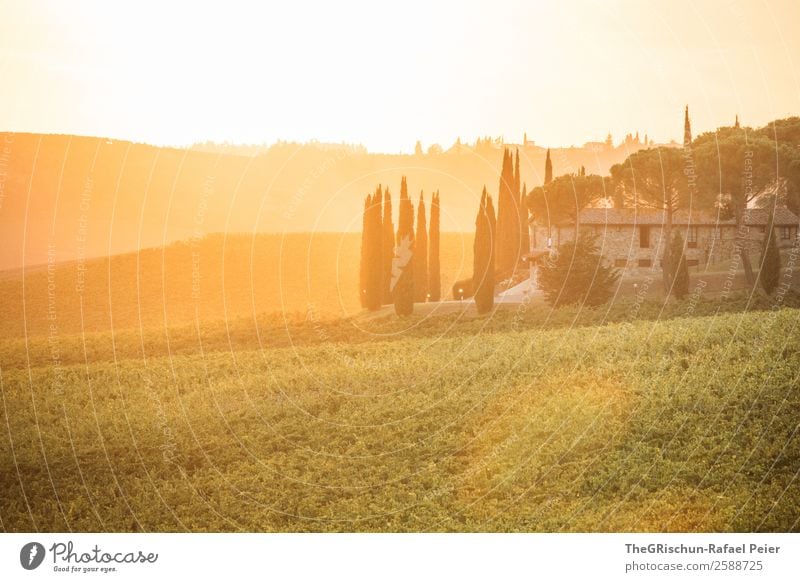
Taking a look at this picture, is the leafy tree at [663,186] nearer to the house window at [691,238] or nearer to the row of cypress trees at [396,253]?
the house window at [691,238]

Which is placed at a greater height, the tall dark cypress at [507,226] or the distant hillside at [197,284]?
the tall dark cypress at [507,226]

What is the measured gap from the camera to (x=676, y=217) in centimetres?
2233

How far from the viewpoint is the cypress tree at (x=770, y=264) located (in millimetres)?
20172

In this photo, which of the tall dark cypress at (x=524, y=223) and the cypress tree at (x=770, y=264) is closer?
the cypress tree at (x=770, y=264)

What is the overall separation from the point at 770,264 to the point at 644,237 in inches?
137

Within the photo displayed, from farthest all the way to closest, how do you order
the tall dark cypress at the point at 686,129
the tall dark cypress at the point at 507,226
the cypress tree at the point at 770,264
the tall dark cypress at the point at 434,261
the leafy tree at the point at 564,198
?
the leafy tree at the point at 564,198 → the tall dark cypress at the point at 507,226 → the tall dark cypress at the point at 434,261 → the cypress tree at the point at 770,264 → the tall dark cypress at the point at 686,129

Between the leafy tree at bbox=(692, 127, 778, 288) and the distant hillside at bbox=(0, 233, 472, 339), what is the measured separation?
6308 millimetres

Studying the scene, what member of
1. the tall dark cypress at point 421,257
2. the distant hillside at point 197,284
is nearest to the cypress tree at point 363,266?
the distant hillside at point 197,284

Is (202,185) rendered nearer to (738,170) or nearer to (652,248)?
(652,248)

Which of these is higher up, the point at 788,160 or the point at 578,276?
the point at 788,160

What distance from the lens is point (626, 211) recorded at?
2292cm

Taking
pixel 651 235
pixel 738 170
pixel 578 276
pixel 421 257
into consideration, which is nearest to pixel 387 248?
pixel 421 257

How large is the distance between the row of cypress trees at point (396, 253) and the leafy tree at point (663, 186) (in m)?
5.20
